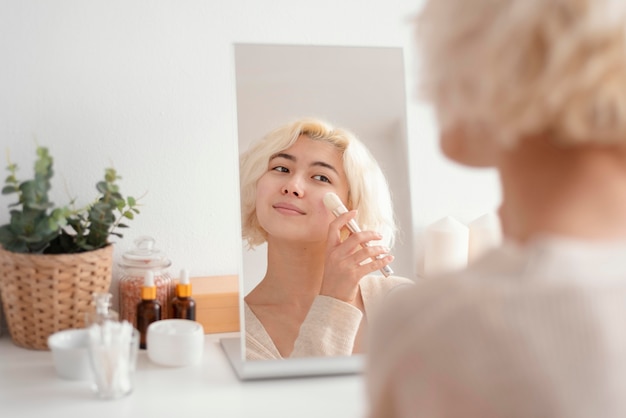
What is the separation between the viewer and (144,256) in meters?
1.30

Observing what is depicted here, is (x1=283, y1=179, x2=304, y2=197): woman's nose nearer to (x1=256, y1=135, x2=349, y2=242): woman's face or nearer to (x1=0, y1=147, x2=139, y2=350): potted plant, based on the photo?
(x1=256, y1=135, x2=349, y2=242): woman's face

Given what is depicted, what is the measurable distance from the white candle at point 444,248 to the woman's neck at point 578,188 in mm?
933

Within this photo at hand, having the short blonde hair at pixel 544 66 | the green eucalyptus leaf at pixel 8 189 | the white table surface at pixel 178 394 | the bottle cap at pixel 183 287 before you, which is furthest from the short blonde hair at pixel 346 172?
the short blonde hair at pixel 544 66

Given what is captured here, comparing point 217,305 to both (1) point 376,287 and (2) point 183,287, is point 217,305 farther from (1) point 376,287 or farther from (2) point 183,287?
(1) point 376,287

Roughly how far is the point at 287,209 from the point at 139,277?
11.3 inches

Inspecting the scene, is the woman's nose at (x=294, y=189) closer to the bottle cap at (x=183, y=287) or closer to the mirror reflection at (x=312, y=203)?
the mirror reflection at (x=312, y=203)

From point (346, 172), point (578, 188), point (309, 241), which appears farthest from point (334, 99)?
point (578, 188)

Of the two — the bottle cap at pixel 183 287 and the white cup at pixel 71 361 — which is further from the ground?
the bottle cap at pixel 183 287

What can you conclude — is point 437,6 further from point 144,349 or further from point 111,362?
point 144,349

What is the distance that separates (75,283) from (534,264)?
0.91 meters

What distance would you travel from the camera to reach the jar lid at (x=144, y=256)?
4.26 ft

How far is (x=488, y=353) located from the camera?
1.58 ft

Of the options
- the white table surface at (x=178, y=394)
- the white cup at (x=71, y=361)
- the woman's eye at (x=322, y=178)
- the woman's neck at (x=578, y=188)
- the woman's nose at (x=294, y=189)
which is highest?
the woman's eye at (x=322, y=178)

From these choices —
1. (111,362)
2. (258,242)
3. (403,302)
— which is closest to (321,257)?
(258,242)
